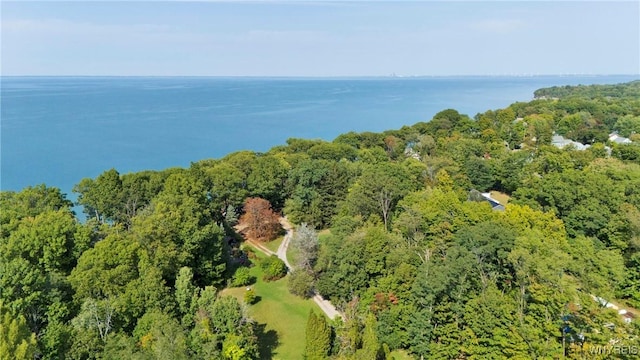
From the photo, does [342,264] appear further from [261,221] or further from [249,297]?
[261,221]

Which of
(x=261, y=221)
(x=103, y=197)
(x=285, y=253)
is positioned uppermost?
(x=103, y=197)

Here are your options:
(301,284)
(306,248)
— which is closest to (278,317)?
(301,284)

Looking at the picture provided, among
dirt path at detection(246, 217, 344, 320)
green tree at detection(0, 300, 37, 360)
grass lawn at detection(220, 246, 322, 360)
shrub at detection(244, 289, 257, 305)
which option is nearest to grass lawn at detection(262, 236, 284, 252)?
dirt path at detection(246, 217, 344, 320)

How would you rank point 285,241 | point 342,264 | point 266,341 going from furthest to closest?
point 285,241 < point 342,264 < point 266,341

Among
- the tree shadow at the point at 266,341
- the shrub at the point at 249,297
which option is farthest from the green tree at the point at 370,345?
the shrub at the point at 249,297

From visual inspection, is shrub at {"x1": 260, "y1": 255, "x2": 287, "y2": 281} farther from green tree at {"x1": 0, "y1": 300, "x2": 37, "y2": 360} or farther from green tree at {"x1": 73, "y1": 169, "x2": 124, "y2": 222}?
green tree at {"x1": 0, "y1": 300, "x2": 37, "y2": 360}

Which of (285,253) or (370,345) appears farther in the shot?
(285,253)
